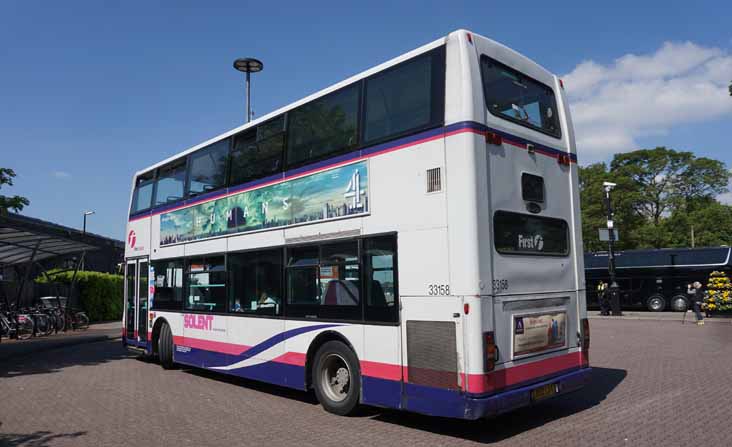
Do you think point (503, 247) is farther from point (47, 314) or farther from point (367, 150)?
point (47, 314)

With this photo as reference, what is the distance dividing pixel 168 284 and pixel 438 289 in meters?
7.78

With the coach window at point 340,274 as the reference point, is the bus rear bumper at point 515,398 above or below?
below

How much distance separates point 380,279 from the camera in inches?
281

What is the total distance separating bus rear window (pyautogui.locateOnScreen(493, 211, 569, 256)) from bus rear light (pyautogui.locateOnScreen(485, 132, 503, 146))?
0.81 meters

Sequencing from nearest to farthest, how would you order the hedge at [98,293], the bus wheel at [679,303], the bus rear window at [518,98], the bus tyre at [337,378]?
the bus rear window at [518,98] < the bus tyre at [337,378] < the hedge at [98,293] < the bus wheel at [679,303]

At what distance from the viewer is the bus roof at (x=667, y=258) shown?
1060 inches

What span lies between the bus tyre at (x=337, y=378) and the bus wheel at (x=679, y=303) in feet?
85.7

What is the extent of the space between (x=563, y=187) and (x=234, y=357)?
6.09 m

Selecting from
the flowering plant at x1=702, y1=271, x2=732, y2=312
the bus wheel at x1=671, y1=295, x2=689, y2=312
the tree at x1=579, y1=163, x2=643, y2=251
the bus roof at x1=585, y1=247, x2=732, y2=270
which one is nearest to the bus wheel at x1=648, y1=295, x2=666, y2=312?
the bus wheel at x1=671, y1=295, x2=689, y2=312

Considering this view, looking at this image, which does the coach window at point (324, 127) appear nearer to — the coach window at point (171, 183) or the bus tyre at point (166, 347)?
the coach window at point (171, 183)

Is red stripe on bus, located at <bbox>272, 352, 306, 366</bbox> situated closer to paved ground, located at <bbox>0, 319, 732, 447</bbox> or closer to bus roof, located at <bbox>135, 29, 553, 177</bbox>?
paved ground, located at <bbox>0, 319, 732, 447</bbox>

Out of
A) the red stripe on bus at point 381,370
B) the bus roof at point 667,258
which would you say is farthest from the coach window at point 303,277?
the bus roof at point 667,258

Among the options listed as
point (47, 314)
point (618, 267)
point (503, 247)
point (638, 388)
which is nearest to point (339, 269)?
point (503, 247)

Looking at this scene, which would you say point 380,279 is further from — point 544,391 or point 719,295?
point 719,295
